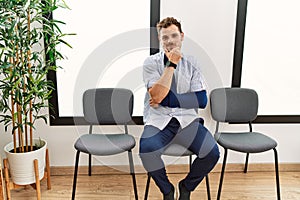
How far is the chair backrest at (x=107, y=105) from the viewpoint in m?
2.46

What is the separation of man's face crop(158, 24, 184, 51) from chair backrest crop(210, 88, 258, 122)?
57 centimetres

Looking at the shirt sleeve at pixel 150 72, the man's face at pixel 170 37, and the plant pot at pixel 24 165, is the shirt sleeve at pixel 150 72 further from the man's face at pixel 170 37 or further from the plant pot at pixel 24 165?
the plant pot at pixel 24 165

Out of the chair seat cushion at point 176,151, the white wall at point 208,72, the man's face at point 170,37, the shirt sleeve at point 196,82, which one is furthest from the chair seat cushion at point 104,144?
the man's face at point 170,37

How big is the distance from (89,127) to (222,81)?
3.89 ft

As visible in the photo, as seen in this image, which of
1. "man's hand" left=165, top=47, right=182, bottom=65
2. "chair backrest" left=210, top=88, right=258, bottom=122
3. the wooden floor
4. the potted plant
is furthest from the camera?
"chair backrest" left=210, top=88, right=258, bottom=122

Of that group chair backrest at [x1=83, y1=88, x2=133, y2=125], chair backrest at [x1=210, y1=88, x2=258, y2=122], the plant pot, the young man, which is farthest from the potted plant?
chair backrest at [x1=210, y1=88, x2=258, y2=122]

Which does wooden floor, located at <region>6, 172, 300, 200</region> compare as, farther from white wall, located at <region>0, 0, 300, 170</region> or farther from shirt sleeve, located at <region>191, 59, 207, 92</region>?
shirt sleeve, located at <region>191, 59, 207, 92</region>

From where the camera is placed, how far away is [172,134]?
2.20 m

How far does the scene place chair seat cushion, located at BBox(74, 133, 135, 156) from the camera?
2105mm

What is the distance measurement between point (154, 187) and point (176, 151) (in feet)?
2.04

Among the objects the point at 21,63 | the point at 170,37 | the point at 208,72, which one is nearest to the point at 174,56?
the point at 170,37

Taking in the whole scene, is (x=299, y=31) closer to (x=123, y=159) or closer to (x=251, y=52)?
(x=251, y=52)

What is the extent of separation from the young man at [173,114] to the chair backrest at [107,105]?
0.23 m

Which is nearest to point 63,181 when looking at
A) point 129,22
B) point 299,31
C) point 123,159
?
point 123,159
